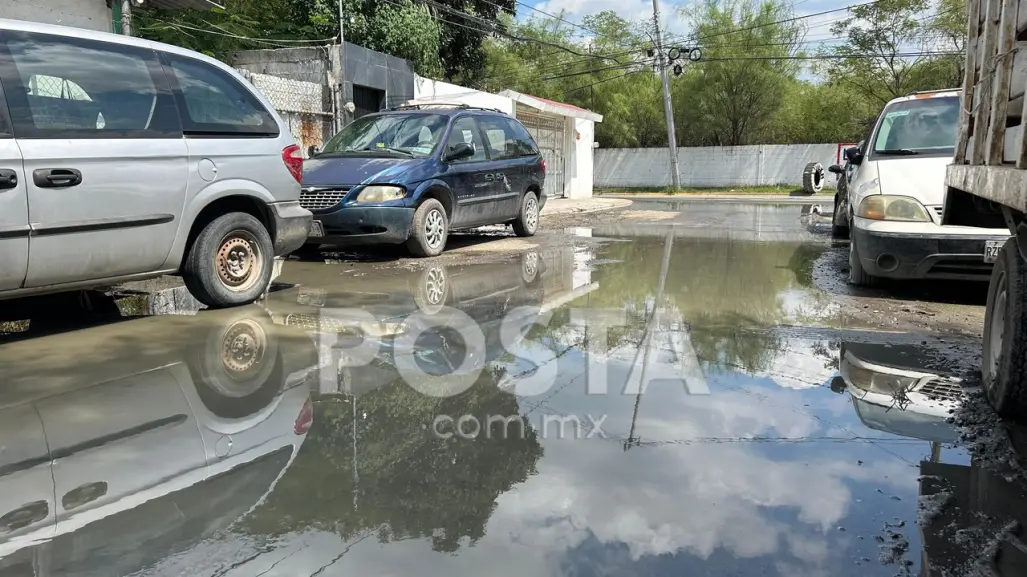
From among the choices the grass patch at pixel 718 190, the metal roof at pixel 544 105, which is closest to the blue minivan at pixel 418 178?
the metal roof at pixel 544 105

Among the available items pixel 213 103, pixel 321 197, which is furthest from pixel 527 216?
pixel 213 103

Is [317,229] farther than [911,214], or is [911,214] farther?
[317,229]

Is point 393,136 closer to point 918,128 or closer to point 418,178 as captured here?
point 418,178

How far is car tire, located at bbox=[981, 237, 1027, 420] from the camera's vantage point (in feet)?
11.0

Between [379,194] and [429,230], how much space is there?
0.84m

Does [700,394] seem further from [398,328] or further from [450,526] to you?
[398,328]

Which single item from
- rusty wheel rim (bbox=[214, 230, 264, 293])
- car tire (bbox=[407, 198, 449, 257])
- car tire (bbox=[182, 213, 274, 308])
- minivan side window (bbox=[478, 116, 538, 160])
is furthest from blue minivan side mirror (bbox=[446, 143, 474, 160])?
rusty wheel rim (bbox=[214, 230, 264, 293])

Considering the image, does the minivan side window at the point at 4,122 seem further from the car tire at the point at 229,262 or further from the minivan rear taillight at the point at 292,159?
the minivan rear taillight at the point at 292,159

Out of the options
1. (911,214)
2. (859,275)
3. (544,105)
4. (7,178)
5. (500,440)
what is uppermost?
(544,105)

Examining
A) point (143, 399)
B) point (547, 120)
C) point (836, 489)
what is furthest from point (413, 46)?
point (836, 489)

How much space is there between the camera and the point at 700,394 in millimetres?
4129

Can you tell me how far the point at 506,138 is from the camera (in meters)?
10.9

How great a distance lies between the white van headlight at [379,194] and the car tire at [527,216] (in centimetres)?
313

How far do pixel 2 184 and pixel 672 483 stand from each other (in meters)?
4.15
